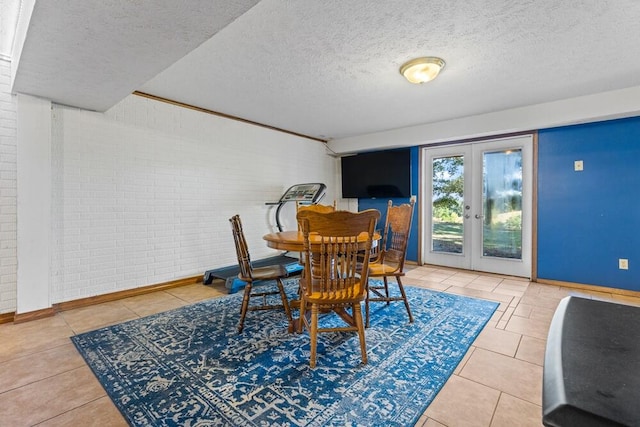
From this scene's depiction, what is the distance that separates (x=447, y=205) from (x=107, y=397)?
16.5 feet

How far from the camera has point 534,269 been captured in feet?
13.7

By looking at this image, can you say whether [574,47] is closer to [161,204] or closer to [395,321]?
[395,321]

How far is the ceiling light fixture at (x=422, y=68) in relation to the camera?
2.60 metres

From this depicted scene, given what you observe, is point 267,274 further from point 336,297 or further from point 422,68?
point 422,68

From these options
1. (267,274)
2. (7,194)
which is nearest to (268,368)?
(267,274)

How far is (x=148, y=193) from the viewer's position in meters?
3.60

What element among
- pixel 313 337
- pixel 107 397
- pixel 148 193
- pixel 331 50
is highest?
pixel 331 50

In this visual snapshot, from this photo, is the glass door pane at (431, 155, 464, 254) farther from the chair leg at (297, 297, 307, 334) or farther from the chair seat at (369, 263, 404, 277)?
the chair leg at (297, 297, 307, 334)

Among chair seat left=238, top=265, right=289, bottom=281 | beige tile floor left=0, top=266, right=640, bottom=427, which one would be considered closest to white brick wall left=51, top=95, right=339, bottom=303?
beige tile floor left=0, top=266, right=640, bottom=427

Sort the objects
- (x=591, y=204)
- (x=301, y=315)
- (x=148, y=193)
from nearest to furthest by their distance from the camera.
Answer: (x=301, y=315)
(x=148, y=193)
(x=591, y=204)

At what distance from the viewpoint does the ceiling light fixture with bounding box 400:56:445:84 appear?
260 centimetres

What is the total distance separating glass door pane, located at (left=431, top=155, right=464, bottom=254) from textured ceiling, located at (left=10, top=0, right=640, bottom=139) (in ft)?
4.64

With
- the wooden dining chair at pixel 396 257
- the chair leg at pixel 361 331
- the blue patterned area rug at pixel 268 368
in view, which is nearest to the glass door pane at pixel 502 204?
the blue patterned area rug at pixel 268 368

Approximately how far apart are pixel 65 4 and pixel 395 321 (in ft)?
10.5
